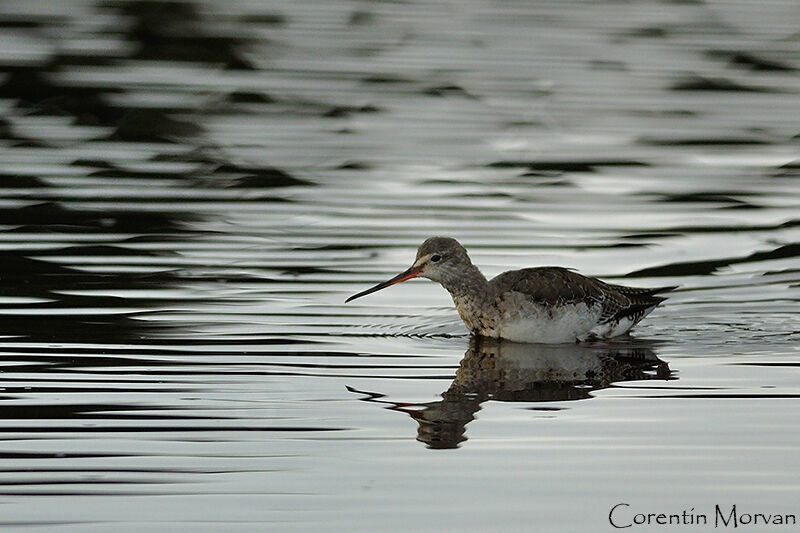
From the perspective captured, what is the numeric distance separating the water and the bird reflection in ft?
0.16

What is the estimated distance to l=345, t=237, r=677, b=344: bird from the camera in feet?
45.9

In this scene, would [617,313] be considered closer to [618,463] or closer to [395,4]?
[618,463]

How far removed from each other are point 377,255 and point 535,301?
2449 millimetres

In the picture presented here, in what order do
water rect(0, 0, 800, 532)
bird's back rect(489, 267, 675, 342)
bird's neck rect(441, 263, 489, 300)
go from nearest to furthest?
1. water rect(0, 0, 800, 532)
2. bird's back rect(489, 267, 675, 342)
3. bird's neck rect(441, 263, 489, 300)

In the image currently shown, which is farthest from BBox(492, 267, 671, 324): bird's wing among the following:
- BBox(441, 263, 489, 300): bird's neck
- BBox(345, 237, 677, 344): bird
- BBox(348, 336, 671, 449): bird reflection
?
BBox(348, 336, 671, 449): bird reflection

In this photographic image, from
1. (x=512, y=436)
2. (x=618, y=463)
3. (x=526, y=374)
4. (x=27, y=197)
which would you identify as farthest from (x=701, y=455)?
(x=27, y=197)

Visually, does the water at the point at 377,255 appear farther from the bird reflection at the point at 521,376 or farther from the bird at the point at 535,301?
the bird at the point at 535,301

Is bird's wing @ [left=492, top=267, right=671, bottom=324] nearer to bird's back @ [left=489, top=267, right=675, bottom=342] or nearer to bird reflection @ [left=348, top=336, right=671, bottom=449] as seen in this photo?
bird's back @ [left=489, top=267, right=675, bottom=342]

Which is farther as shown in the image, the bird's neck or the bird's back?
the bird's neck

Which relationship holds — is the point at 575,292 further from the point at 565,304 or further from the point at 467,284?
the point at 467,284

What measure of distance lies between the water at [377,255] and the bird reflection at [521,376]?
0.05 meters

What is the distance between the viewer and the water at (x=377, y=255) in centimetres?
962

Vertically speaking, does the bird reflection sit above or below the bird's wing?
below

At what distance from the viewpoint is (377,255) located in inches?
630
